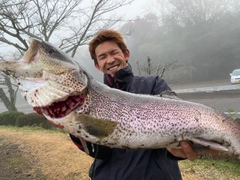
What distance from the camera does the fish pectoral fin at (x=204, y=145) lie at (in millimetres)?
1726

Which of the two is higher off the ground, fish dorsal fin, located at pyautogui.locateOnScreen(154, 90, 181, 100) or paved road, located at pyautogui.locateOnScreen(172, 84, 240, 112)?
fish dorsal fin, located at pyautogui.locateOnScreen(154, 90, 181, 100)

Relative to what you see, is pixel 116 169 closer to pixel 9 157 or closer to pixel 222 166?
pixel 222 166

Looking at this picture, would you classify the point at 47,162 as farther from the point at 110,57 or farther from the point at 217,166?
the point at 110,57

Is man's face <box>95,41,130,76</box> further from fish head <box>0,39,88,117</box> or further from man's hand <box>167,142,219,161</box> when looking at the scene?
man's hand <box>167,142,219,161</box>

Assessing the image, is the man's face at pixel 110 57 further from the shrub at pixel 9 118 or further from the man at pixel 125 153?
the shrub at pixel 9 118

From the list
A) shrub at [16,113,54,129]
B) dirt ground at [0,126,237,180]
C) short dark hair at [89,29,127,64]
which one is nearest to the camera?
short dark hair at [89,29,127,64]

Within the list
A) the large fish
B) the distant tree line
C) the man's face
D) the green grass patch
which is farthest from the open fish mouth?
the distant tree line

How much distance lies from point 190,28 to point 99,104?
2748 cm

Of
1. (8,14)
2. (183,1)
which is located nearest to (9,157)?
(8,14)

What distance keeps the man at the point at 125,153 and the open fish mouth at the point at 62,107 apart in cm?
47

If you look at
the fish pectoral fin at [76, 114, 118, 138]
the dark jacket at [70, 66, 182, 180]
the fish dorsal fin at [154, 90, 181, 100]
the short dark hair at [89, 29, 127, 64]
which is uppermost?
the short dark hair at [89, 29, 127, 64]

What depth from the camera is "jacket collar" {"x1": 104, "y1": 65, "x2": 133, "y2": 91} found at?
2150 millimetres

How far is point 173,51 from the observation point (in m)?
27.1

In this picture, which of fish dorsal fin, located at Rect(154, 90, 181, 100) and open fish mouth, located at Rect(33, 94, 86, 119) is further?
fish dorsal fin, located at Rect(154, 90, 181, 100)
